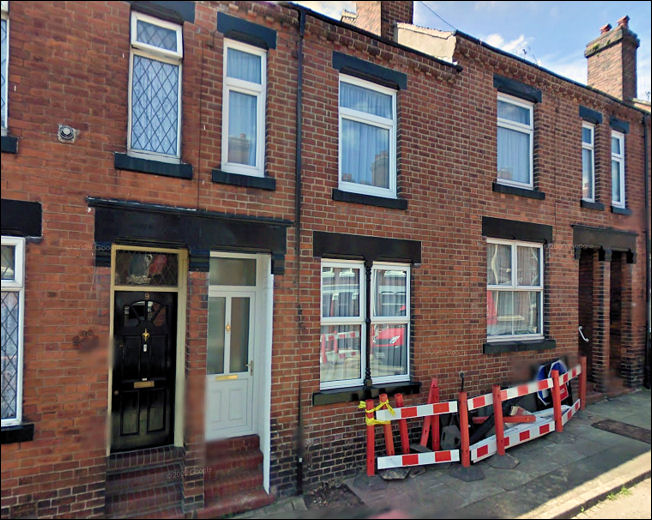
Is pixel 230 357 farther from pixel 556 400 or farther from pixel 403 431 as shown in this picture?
pixel 556 400

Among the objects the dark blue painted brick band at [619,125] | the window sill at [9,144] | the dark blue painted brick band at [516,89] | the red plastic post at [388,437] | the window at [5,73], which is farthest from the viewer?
the dark blue painted brick band at [619,125]

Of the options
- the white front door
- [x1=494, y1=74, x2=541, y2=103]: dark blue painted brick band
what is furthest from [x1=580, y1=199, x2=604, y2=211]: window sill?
the white front door

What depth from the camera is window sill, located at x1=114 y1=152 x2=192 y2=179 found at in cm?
484

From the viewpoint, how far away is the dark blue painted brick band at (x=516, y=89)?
7.95 meters

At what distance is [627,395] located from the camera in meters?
9.52

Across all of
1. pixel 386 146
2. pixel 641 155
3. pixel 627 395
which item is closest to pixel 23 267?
pixel 386 146

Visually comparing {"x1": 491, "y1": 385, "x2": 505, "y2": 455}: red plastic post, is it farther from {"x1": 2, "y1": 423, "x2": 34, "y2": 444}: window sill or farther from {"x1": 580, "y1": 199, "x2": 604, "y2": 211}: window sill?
{"x1": 2, "y1": 423, "x2": 34, "y2": 444}: window sill

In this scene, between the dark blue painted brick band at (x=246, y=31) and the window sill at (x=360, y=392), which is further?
the window sill at (x=360, y=392)

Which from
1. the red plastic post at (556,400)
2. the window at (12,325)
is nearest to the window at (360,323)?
the red plastic post at (556,400)

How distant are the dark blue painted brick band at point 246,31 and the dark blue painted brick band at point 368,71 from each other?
38.3 inches

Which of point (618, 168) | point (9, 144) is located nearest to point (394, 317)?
point (9, 144)

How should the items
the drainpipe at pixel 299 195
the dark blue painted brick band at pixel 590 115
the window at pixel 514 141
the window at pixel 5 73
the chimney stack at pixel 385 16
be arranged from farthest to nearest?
the dark blue painted brick band at pixel 590 115, the window at pixel 514 141, the chimney stack at pixel 385 16, the drainpipe at pixel 299 195, the window at pixel 5 73

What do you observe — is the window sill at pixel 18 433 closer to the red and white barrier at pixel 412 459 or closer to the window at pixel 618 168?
the red and white barrier at pixel 412 459

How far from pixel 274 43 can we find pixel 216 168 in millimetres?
1882
